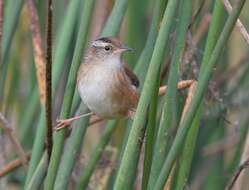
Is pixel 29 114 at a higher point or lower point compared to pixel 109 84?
lower

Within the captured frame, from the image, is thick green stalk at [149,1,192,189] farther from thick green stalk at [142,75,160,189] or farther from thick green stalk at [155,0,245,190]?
thick green stalk at [155,0,245,190]

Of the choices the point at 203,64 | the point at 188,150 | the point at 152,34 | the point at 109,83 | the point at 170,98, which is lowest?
the point at 188,150

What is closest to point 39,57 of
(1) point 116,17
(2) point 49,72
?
(1) point 116,17

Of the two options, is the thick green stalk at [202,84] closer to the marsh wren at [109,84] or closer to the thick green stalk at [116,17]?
the thick green stalk at [116,17]

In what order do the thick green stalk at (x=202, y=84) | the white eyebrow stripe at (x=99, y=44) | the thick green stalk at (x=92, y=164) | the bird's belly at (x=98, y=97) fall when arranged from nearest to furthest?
the thick green stalk at (x=202, y=84)
the thick green stalk at (x=92, y=164)
the bird's belly at (x=98, y=97)
the white eyebrow stripe at (x=99, y=44)

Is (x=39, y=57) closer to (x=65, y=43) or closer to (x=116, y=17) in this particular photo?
(x=65, y=43)

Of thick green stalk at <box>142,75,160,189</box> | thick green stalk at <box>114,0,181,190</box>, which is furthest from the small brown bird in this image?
thick green stalk at <box>114,0,181,190</box>

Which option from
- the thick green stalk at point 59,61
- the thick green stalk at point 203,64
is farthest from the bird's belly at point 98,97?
the thick green stalk at point 203,64
